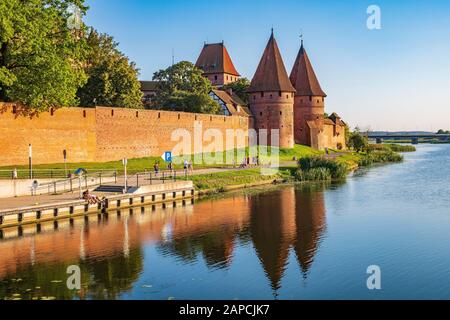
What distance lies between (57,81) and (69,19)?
11.8 feet

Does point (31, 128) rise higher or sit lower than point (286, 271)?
higher

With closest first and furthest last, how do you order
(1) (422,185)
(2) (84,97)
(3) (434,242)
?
1. (3) (434,242)
2. (1) (422,185)
3. (2) (84,97)

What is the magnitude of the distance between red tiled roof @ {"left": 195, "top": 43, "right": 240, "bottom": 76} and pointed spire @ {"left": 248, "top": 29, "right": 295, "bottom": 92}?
1048 inches

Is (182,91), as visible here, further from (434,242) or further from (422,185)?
(434,242)

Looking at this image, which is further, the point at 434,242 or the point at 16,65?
the point at 16,65

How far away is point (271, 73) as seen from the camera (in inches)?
2016

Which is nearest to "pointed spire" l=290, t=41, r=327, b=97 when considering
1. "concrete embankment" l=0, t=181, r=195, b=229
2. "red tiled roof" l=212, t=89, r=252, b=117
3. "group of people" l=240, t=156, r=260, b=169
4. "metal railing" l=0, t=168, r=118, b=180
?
"red tiled roof" l=212, t=89, r=252, b=117

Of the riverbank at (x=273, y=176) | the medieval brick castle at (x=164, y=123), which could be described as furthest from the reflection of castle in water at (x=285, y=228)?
the medieval brick castle at (x=164, y=123)

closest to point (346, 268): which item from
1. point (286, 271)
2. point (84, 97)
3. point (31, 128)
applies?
point (286, 271)

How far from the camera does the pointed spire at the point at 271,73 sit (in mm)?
51031

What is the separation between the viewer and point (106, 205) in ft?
73.3

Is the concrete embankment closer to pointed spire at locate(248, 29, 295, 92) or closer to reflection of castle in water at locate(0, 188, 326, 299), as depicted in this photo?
reflection of castle in water at locate(0, 188, 326, 299)
